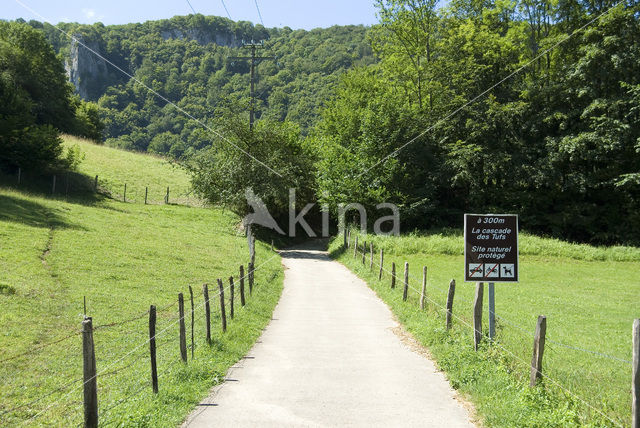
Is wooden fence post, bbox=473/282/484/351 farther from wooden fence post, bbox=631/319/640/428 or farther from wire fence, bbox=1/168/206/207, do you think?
wire fence, bbox=1/168/206/207

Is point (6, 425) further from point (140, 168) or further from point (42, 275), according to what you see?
point (140, 168)

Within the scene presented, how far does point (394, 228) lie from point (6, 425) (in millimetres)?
36547

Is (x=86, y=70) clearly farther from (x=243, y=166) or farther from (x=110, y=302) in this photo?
(x=110, y=302)

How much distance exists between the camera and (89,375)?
6527 millimetres

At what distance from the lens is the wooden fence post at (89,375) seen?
6476mm

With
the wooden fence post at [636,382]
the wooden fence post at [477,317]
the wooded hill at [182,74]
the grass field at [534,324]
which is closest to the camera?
the wooden fence post at [636,382]

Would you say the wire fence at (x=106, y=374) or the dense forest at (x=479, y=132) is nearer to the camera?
the wire fence at (x=106, y=374)

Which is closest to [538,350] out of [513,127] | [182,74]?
[513,127]

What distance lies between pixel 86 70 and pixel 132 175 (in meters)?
132

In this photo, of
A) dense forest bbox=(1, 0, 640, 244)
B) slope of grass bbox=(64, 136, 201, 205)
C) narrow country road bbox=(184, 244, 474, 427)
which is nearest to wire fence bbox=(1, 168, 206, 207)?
slope of grass bbox=(64, 136, 201, 205)

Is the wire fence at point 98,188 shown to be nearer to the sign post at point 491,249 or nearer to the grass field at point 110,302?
the grass field at point 110,302

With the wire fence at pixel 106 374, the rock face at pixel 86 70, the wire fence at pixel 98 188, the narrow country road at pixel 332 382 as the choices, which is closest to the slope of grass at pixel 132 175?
the wire fence at pixel 98 188

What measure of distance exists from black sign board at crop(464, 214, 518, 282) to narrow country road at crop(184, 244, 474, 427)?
2247 millimetres

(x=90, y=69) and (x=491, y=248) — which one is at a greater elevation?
(x=90, y=69)
